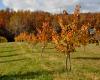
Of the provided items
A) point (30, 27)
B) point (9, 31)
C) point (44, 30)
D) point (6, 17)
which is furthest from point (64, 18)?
point (6, 17)

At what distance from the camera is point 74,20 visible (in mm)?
34062

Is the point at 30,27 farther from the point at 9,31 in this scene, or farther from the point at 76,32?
the point at 76,32

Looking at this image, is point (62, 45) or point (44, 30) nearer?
point (62, 45)

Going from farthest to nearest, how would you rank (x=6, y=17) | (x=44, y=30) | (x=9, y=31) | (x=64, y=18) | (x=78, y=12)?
1. (x=6, y=17)
2. (x=9, y=31)
3. (x=44, y=30)
4. (x=64, y=18)
5. (x=78, y=12)

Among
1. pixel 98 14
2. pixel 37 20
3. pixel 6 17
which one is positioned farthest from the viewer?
pixel 6 17

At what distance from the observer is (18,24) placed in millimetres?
171250

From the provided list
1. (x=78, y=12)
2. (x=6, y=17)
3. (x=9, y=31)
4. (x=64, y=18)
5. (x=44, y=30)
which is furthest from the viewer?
(x=6, y=17)

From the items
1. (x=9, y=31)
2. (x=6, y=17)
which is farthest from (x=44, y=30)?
(x=6, y=17)

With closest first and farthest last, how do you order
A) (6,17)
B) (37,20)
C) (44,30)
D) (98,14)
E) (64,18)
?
1. (64,18)
2. (44,30)
3. (98,14)
4. (37,20)
5. (6,17)

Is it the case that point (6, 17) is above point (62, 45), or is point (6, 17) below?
above

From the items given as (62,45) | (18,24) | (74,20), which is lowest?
(62,45)

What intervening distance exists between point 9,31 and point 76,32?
388 ft

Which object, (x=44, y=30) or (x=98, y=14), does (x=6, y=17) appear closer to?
(x=98, y=14)

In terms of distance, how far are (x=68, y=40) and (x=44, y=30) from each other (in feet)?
87.2
